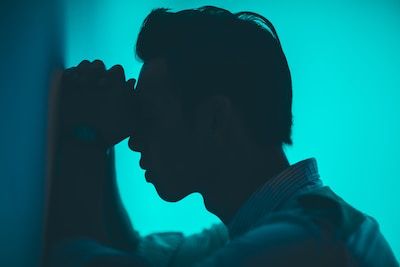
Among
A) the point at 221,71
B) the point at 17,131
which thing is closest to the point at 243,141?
the point at 221,71

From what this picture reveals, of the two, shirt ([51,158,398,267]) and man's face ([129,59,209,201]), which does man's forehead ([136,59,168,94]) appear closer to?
man's face ([129,59,209,201])

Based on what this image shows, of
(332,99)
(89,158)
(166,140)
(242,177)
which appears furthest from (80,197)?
(332,99)

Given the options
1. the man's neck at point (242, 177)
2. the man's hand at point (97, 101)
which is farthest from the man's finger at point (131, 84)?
the man's neck at point (242, 177)

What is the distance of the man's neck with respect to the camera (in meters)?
0.91

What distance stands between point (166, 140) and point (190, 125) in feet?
0.18

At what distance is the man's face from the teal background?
0.39 ft

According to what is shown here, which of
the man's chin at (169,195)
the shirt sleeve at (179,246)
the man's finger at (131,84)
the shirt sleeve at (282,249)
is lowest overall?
the shirt sleeve at (179,246)

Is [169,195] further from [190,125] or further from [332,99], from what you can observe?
[332,99]

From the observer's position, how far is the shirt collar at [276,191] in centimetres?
84

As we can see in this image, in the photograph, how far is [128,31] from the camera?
1.06 meters

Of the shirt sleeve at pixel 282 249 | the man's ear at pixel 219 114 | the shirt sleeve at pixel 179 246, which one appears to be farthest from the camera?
the shirt sleeve at pixel 179 246

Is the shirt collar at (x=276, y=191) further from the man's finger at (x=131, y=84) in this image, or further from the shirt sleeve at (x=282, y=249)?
the man's finger at (x=131, y=84)

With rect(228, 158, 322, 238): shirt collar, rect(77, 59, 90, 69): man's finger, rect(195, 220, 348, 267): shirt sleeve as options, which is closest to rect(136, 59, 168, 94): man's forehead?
rect(77, 59, 90, 69): man's finger

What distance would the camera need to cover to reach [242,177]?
920mm
